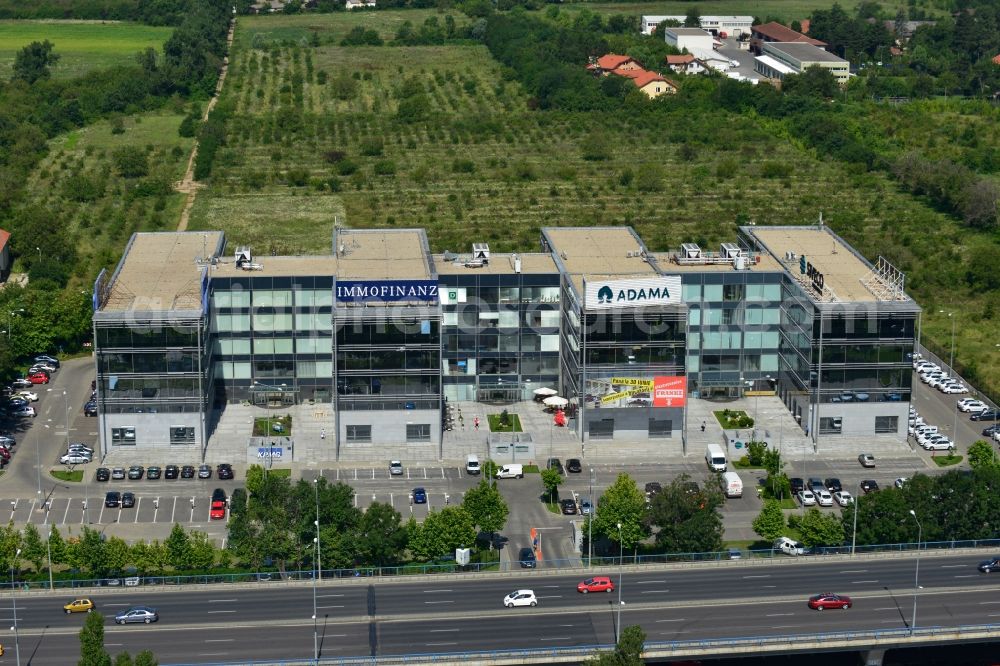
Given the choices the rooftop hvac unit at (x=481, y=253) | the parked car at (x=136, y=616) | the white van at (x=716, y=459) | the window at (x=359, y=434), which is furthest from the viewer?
the rooftop hvac unit at (x=481, y=253)

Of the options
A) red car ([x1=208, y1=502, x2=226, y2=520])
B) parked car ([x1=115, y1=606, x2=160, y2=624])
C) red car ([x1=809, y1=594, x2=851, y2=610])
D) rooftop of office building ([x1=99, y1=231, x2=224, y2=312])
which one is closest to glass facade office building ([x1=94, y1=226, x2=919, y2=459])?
rooftop of office building ([x1=99, y1=231, x2=224, y2=312])

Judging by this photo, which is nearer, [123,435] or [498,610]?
[498,610]

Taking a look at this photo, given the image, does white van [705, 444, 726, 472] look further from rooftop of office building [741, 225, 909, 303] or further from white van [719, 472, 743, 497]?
rooftop of office building [741, 225, 909, 303]

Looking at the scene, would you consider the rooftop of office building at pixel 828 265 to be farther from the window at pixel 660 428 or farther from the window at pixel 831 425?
the window at pixel 660 428

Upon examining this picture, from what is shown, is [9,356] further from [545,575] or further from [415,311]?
[545,575]

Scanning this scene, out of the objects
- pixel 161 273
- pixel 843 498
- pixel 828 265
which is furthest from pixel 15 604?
pixel 828 265

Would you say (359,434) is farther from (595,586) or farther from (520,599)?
(595,586)

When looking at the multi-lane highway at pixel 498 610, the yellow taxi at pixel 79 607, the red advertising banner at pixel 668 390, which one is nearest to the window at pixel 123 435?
the multi-lane highway at pixel 498 610
